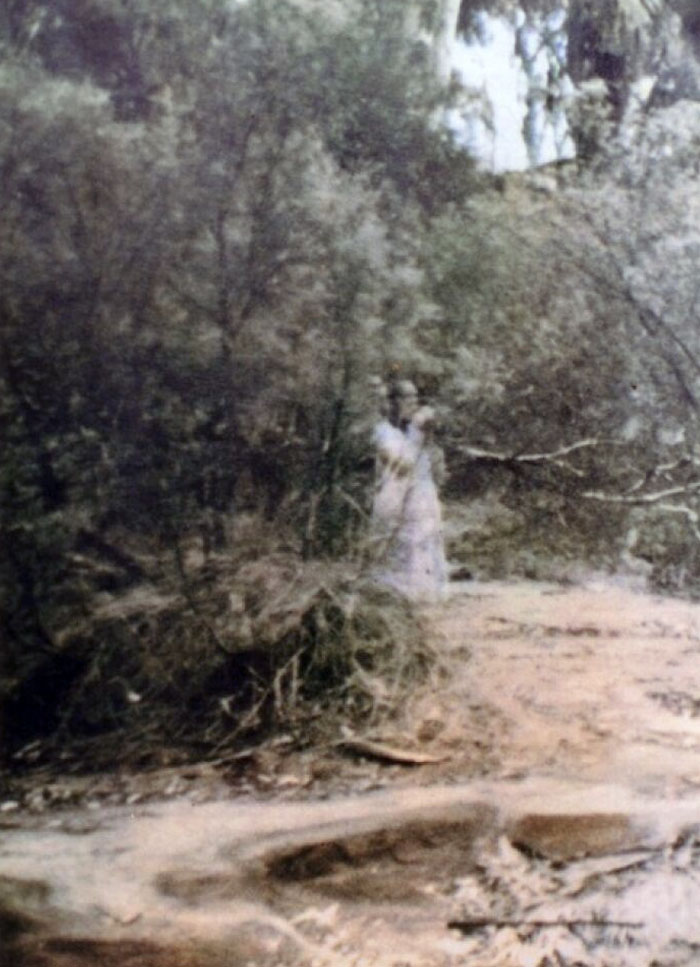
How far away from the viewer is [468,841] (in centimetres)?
253

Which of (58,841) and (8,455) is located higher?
(8,455)

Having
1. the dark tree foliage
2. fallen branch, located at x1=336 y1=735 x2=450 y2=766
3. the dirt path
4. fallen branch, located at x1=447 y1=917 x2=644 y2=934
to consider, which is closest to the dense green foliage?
the dark tree foliage

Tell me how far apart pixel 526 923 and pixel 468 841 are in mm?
216

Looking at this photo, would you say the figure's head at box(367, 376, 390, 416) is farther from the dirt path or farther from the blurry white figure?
the dirt path

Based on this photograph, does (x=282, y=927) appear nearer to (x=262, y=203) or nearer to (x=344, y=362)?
(x=344, y=362)

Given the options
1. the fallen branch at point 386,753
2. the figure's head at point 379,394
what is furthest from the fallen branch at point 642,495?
the fallen branch at point 386,753

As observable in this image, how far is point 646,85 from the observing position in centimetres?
303

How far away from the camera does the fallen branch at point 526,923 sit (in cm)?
246

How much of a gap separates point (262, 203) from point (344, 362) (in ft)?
1.31

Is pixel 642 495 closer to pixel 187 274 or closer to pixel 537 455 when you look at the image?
pixel 537 455

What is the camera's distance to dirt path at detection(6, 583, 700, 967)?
2275mm

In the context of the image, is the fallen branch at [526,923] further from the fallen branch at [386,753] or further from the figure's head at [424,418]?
the figure's head at [424,418]

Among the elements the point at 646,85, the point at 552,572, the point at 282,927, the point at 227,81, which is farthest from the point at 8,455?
the point at 646,85

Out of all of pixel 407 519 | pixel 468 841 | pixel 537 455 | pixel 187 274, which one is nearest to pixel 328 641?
pixel 407 519
